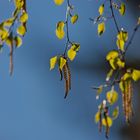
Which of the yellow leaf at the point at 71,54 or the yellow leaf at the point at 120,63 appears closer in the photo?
the yellow leaf at the point at 120,63

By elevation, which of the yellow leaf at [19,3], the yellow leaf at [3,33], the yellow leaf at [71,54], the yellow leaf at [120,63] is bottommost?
the yellow leaf at [120,63]

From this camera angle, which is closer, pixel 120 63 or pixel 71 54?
pixel 120 63

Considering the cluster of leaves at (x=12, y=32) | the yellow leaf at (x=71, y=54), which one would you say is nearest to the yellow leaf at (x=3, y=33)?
the cluster of leaves at (x=12, y=32)

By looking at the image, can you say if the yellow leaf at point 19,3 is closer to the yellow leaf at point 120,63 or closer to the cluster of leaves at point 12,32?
the cluster of leaves at point 12,32

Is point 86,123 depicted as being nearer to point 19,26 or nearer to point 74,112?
point 74,112

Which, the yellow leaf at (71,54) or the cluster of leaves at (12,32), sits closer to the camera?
the cluster of leaves at (12,32)

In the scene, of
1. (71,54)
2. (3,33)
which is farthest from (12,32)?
(71,54)

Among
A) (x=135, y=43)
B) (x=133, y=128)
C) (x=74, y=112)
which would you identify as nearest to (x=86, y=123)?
(x=74, y=112)

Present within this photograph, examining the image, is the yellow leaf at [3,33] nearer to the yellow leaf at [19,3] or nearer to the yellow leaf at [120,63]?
the yellow leaf at [19,3]

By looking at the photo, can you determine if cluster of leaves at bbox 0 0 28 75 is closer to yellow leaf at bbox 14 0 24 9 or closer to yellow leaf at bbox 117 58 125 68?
yellow leaf at bbox 14 0 24 9

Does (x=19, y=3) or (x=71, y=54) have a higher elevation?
(x=19, y=3)

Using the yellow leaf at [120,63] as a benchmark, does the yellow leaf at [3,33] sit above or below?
above

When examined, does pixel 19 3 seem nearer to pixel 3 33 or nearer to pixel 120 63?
pixel 3 33

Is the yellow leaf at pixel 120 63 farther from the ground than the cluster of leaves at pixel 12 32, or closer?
closer
